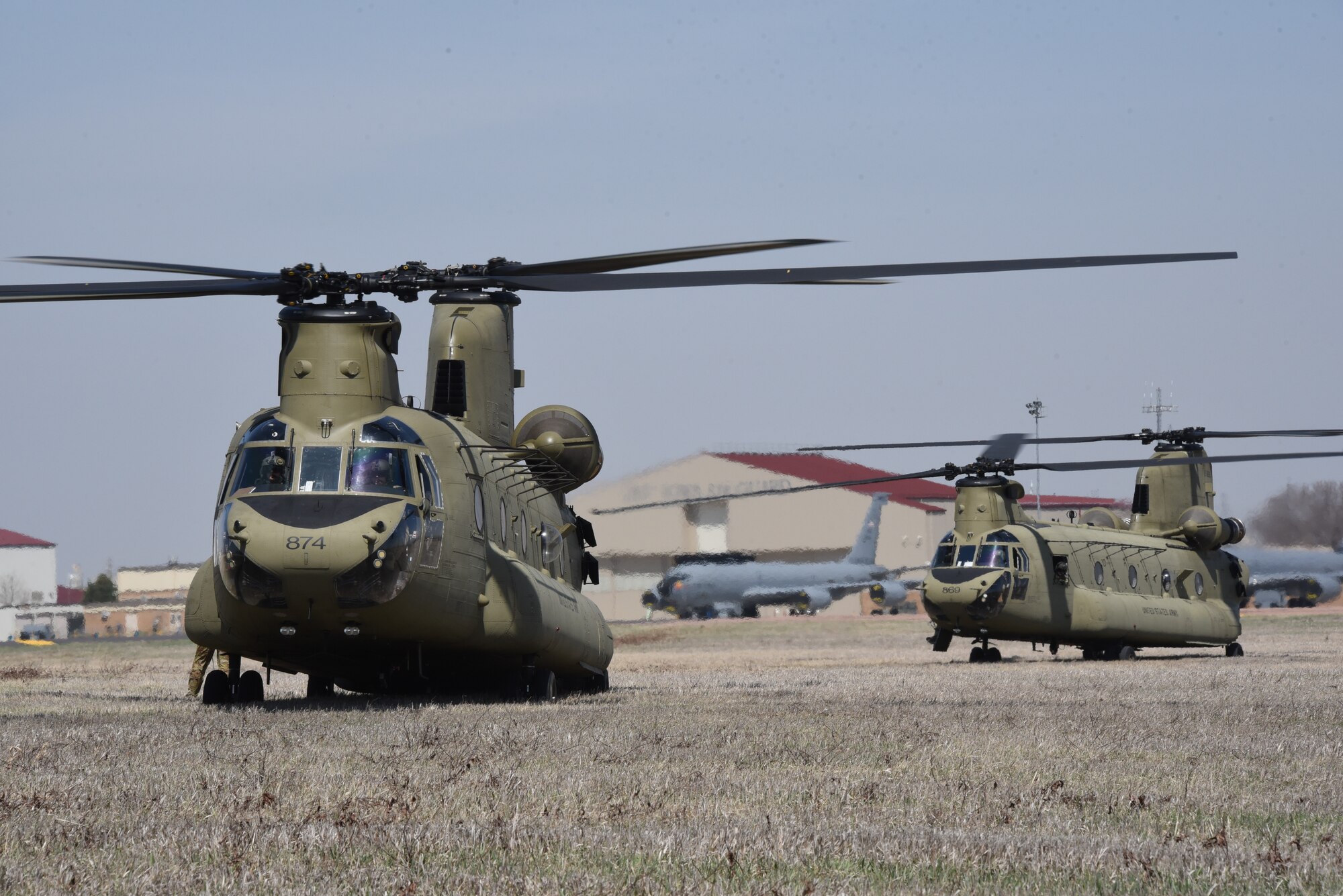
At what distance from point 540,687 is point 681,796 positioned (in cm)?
941

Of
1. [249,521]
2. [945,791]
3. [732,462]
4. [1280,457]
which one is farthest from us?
[732,462]

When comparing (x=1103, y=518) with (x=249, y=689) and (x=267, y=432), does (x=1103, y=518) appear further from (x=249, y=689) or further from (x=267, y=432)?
(x=267, y=432)

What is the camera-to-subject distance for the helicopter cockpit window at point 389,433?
15.3m

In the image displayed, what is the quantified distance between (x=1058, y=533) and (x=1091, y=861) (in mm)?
27123

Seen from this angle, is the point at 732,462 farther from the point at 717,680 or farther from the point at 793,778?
the point at 793,778

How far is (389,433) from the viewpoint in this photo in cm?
1541

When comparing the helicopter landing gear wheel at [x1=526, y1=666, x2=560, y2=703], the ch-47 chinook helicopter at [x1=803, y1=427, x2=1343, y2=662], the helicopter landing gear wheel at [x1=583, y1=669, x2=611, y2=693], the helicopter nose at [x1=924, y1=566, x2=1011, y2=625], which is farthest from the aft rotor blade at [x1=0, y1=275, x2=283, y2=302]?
the helicopter nose at [x1=924, y1=566, x2=1011, y2=625]

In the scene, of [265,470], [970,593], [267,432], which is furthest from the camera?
[970,593]

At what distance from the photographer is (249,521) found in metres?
14.3

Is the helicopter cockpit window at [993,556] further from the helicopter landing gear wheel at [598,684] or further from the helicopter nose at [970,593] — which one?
the helicopter landing gear wheel at [598,684]

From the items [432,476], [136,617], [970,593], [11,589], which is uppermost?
[432,476]

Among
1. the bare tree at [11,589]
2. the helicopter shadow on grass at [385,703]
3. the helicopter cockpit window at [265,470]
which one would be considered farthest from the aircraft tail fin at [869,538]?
the helicopter cockpit window at [265,470]

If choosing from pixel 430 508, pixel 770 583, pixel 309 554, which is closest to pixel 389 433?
pixel 430 508

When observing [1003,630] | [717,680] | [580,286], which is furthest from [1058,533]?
[580,286]
